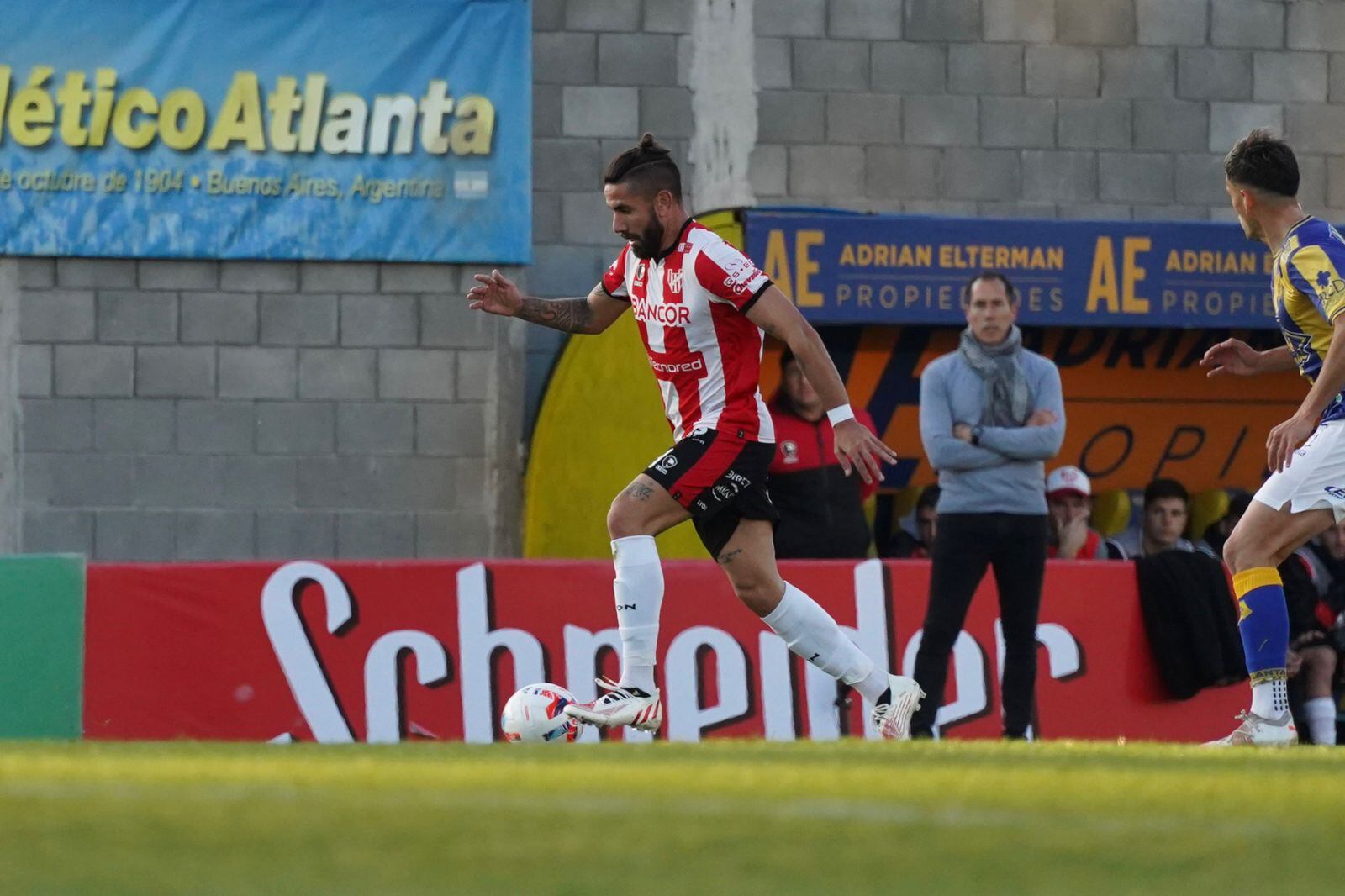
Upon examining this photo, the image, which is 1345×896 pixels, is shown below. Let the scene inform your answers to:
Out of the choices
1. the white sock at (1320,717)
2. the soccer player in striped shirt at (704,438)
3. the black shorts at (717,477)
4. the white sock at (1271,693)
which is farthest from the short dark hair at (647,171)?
the white sock at (1320,717)

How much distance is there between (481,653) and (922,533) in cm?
295

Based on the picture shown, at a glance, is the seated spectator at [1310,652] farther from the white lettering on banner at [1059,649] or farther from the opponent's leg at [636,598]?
the opponent's leg at [636,598]

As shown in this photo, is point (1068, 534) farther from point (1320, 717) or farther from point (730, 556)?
point (730, 556)

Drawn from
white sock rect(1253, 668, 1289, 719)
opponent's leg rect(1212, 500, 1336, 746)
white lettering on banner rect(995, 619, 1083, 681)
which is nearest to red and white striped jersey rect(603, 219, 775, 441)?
opponent's leg rect(1212, 500, 1336, 746)

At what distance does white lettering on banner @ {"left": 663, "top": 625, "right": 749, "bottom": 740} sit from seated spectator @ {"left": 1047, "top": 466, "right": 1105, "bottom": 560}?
2.20 metres

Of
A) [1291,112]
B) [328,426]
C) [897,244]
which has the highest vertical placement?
[1291,112]

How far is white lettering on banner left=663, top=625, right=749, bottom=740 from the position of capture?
871 centimetres

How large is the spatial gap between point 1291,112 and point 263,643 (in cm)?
686

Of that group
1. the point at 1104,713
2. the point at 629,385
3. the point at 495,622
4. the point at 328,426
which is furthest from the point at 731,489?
the point at 328,426

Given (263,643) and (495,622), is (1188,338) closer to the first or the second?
(495,622)

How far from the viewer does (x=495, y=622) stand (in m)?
8.77

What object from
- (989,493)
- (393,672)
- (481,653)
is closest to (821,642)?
(989,493)

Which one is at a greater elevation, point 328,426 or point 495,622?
point 328,426

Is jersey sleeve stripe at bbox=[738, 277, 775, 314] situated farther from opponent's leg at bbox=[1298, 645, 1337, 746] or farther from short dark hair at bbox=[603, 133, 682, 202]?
opponent's leg at bbox=[1298, 645, 1337, 746]
